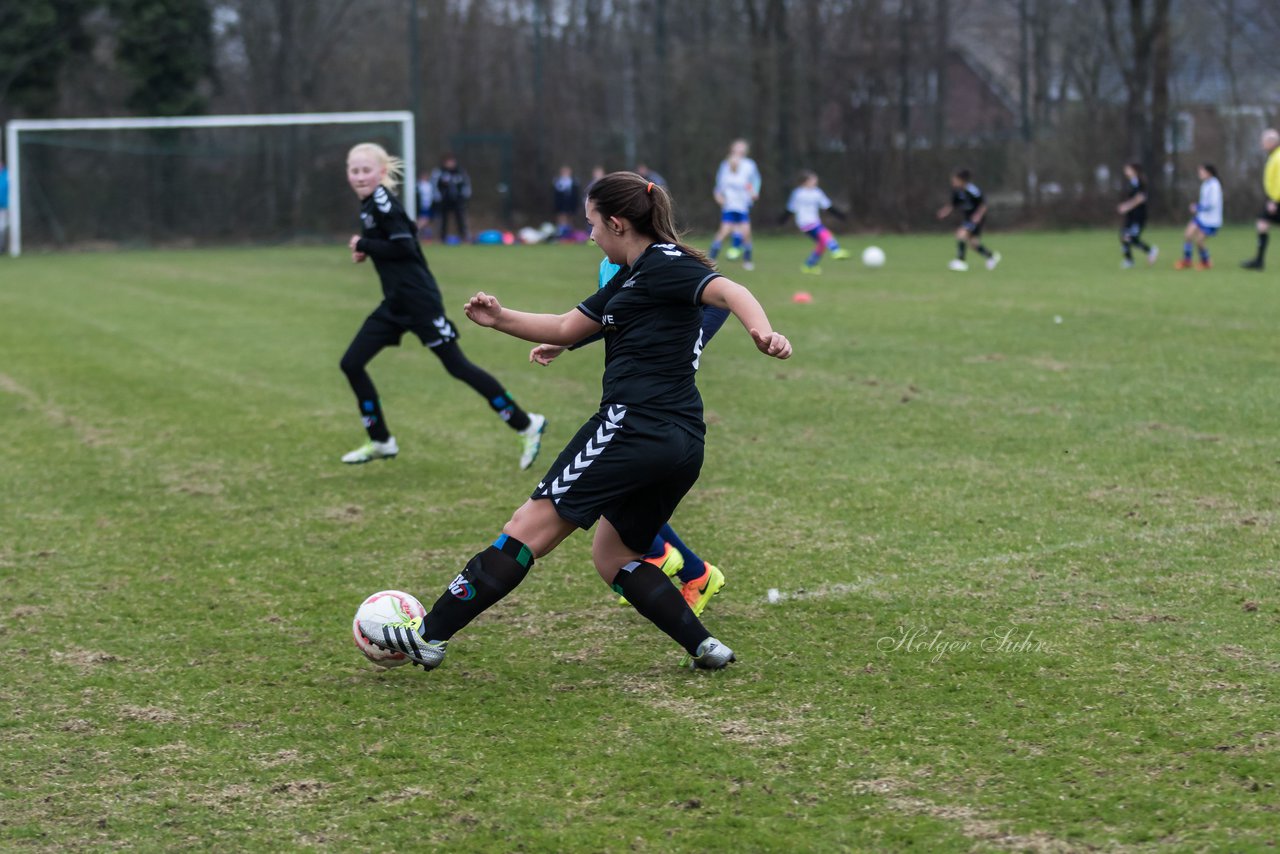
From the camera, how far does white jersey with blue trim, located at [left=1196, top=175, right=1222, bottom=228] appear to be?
68.6 ft

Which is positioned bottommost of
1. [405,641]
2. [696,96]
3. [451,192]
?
[405,641]

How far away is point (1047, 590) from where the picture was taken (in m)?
5.45

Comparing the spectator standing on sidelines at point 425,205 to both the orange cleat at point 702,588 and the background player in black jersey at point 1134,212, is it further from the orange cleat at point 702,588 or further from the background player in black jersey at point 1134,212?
the orange cleat at point 702,588

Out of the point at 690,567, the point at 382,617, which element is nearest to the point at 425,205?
the point at 690,567

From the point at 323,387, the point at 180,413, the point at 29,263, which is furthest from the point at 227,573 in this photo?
the point at 29,263

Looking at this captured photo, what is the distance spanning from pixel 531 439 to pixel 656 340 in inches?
151

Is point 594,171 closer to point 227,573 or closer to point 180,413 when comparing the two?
point 180,413

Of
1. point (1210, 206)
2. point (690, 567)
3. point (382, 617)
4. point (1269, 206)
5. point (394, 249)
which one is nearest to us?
point (382, 617)

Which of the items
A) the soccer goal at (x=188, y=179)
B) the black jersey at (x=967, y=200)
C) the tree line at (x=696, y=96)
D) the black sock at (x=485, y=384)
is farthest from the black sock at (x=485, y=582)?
the tree line at (x=696, y=96)

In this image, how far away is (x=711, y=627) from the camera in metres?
5.18

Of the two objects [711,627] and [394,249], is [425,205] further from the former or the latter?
[711,627]

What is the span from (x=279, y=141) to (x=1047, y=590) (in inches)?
1117

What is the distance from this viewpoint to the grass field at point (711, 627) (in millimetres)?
3617

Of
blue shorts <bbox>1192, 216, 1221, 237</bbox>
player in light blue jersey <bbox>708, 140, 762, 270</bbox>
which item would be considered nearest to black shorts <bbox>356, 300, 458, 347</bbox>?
player in light blue jersey <bbox>708, 140, 762, 270</bbox>
